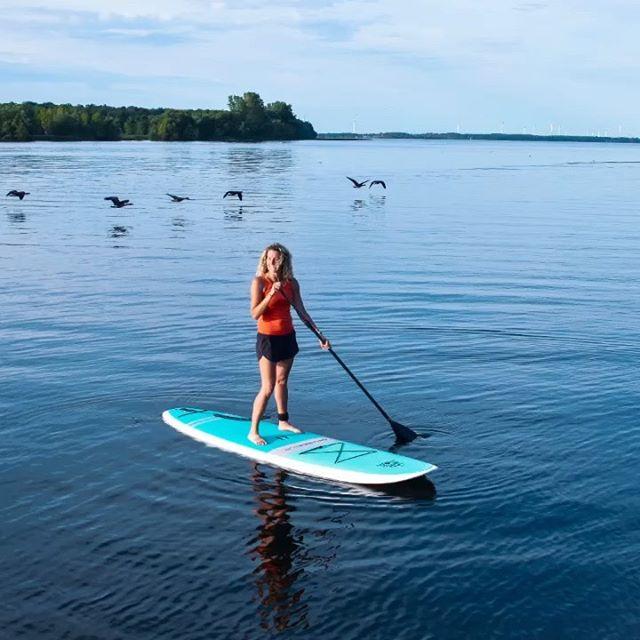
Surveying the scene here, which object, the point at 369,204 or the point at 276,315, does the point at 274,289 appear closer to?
the point at 276,315

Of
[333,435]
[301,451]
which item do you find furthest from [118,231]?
[301,451]

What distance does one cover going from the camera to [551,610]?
7.20 meters

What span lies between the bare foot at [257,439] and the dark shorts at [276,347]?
3.04 ft

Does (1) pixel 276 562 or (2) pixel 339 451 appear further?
(2) pixel 339 451

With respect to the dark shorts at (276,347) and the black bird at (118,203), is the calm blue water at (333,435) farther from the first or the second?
the black bird at (118,203)

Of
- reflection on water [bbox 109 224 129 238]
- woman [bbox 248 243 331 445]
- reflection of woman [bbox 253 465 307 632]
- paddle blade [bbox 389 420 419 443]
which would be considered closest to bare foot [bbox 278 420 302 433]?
woman [bbox 248 243 331 445]

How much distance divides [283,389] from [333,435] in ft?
3.16

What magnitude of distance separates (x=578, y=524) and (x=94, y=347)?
372 inches

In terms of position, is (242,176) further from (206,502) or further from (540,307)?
(206,502)

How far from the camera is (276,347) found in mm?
10445

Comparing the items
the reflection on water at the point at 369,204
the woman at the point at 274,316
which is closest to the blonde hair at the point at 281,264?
the woman at the point at 274,316

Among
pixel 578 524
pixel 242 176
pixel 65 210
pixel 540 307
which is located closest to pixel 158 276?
pixel 540 307

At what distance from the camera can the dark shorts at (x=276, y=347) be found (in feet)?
34.2

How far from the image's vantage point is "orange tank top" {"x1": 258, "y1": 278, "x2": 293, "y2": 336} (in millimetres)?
10266
